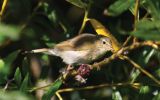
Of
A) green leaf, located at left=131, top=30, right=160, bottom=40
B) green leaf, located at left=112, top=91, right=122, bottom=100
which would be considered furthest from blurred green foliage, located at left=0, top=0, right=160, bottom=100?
green leaf, located at left=131, top=30, right=160, bottom=40

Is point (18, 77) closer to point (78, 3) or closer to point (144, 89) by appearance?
point (78, 3)

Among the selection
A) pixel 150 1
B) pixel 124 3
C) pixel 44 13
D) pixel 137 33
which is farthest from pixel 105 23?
pixel 137 33

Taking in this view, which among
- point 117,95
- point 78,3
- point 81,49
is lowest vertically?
point 117,95

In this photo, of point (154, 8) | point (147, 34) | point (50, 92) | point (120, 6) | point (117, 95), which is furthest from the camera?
point (117, 95)

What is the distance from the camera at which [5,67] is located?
192 cm

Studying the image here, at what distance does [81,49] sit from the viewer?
2764mm

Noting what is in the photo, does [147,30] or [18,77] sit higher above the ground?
[147,30]

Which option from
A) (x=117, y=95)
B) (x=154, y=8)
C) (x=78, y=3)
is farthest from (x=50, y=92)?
(x=154, y=8)

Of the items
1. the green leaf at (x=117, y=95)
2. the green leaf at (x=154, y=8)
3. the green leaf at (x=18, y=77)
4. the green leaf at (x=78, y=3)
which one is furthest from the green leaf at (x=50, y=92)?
the green leaf at (x=154, y=8)

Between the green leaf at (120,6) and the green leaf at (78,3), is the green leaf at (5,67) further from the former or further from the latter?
the green leaf at (120,6)

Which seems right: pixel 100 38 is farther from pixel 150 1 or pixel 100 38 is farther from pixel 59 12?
pixel 150 1

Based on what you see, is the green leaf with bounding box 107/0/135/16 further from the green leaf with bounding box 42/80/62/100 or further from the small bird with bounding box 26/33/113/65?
the small bird with bounding box 26/33/113/65

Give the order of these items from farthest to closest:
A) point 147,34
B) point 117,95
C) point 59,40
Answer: point 59,40
point 117,95
point 147,34

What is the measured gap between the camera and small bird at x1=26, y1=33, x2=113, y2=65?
256 centimetres
